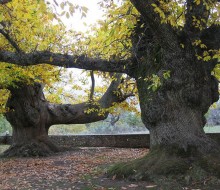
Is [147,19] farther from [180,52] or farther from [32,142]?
[32,142]

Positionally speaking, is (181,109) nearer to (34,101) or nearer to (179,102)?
(179,102)

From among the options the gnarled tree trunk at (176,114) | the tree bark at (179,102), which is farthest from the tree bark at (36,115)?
the tree bark at (179,102)

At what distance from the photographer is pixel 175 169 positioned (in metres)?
5.97

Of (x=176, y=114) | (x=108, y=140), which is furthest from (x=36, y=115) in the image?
(x=176, y=114)

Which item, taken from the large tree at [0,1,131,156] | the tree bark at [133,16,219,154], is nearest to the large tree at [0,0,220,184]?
the tree bark at [133,16,219,154]

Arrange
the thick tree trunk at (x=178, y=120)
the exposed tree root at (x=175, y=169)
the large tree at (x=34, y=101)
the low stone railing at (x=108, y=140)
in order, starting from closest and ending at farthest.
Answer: the exposed tree root at (x=175, y=169) < the thick tree trunk at (x=178, y=120) < the large tree at (x=34, y=101) < the low stone railing at (x=108, y=140)

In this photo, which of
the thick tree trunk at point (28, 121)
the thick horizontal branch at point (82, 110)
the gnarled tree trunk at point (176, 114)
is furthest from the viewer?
the thick horizontal branch at point (82, 110)

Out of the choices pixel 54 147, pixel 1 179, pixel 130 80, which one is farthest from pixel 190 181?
pixel 54 147

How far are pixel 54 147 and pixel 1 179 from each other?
6.67m

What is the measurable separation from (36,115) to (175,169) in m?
8.89

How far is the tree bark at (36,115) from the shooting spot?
13.2 m

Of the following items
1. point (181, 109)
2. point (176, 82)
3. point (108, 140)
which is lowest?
point (108, 140)

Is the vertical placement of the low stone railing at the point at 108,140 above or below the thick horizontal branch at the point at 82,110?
below

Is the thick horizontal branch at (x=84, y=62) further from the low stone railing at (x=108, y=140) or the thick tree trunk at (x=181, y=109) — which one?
the low stone railing at (x=108, y=140)
